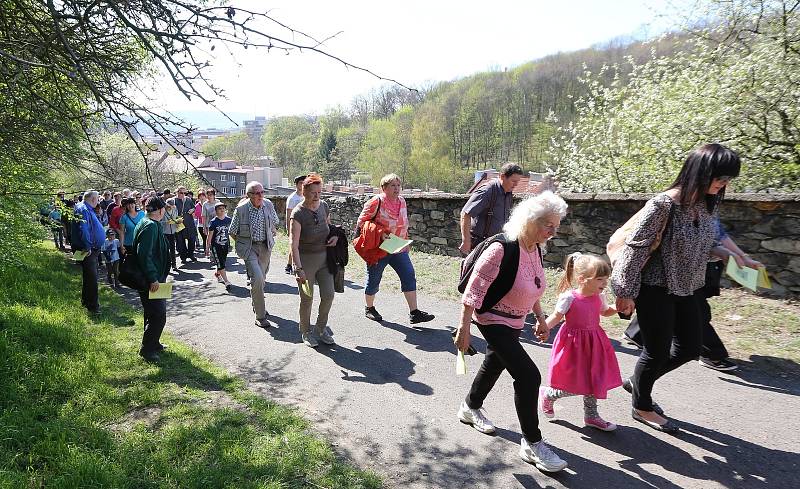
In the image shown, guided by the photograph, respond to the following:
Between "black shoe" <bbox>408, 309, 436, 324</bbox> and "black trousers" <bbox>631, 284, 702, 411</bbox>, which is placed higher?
"black trousers" <bbox>631, 284, 702, 411</bbox>

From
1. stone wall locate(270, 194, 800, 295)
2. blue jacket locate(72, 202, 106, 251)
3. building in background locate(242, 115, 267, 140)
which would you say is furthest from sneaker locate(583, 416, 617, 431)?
building in background locate(242, 115, 267, 140)

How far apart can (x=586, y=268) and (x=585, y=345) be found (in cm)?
56

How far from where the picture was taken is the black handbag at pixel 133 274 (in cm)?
513

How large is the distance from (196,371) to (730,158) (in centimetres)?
479

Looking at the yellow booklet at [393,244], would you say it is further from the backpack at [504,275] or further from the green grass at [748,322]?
the backpack at [504,275]

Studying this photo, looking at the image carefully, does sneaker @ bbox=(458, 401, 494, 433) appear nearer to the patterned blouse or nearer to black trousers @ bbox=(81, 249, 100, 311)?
the patterned blouse

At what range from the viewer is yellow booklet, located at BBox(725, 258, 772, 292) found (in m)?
3.53

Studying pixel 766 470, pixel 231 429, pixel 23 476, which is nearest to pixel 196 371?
pixel 231 429

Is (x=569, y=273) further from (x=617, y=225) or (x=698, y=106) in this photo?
(x=698, y=106)

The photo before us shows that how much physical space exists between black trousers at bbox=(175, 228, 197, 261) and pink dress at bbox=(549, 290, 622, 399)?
410 inches

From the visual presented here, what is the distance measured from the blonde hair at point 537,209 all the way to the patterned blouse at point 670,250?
65cm

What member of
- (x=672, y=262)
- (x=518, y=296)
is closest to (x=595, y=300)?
(x=672, y=262)

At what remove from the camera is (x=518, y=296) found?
320 cm

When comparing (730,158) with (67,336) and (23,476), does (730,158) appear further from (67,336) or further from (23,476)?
(67,336)
